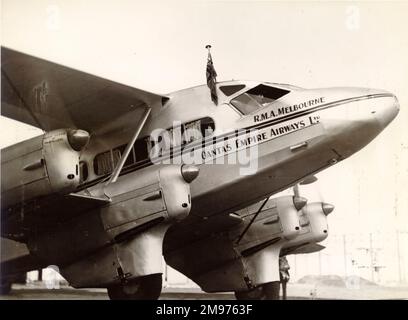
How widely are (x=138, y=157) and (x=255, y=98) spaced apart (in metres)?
2.63

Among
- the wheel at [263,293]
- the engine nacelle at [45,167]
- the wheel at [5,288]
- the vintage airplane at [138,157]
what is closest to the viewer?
the engine nacelle at [45,167]

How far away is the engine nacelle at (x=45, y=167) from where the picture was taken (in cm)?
921

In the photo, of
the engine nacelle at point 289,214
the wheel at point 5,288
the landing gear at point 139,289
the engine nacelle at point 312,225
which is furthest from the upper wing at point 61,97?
the engine nacelle at point 312,225

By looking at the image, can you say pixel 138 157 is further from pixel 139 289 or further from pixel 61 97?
pixel 139 289

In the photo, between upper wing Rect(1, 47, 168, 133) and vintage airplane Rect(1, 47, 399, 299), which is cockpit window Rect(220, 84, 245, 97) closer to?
vintage airplane Rect(1, 47, 399, 299)

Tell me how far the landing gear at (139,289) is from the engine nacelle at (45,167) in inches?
96.8

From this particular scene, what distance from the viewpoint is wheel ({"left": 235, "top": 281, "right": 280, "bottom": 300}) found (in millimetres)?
14469

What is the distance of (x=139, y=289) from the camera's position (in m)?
10.7

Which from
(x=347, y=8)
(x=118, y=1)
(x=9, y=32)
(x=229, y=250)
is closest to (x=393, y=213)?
(x=347, y=8)

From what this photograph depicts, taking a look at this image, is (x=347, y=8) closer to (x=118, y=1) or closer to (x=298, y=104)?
(x=298, y=104)

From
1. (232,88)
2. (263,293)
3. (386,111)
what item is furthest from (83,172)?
(386,111)

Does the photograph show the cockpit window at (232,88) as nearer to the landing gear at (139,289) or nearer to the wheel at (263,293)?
the landing gear at (139,289)

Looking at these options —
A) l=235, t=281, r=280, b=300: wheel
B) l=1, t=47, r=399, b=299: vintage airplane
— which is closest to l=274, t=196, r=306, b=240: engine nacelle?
l=235, t=281, r=280, b=300: wheel
